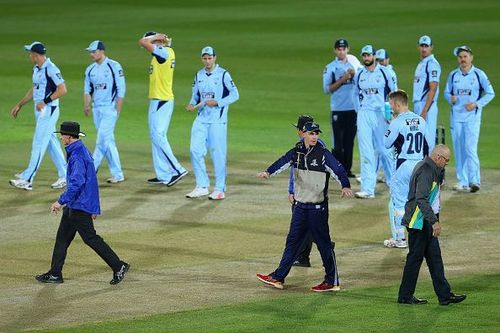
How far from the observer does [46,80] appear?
2130cm

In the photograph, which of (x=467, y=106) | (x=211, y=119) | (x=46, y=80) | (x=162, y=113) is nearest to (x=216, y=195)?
(x=211, y=119)

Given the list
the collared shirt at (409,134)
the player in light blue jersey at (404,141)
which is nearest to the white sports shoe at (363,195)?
the player in light blue jersey at (404,141)

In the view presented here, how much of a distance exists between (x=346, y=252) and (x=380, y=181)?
576 centimetres

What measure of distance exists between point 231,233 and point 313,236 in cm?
314

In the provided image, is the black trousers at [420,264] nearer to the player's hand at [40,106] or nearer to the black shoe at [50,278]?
the black shoe at [50,278]

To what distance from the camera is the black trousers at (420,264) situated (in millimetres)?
14070

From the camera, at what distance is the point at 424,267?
16.2 meters

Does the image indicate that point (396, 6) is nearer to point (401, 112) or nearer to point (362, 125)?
point (362, 125)

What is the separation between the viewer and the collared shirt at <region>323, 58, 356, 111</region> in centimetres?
2306

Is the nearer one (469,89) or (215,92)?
(215,92)

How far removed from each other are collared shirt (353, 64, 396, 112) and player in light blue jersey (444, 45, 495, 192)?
117cm

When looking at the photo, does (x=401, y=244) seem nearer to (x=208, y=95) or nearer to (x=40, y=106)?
(x=208, y=95)

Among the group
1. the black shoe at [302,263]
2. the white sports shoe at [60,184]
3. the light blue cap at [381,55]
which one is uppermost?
the light blue cap at [381,55]

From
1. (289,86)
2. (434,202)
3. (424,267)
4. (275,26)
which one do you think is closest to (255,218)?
(424,267)
